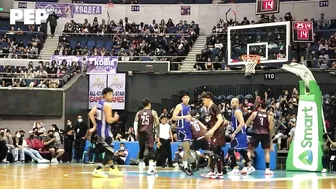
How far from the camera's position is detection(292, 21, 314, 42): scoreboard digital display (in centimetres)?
2903

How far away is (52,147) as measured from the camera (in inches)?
983

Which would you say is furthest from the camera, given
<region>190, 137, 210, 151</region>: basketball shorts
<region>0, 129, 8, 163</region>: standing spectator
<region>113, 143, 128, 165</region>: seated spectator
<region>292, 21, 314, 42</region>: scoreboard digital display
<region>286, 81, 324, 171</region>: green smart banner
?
<region>292, 21, 314, 42</region>: scoreboard digital display

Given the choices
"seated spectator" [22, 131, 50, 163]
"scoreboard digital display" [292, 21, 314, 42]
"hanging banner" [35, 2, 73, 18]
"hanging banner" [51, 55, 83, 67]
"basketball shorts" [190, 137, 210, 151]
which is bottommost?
"seated spectator" [22, 131, 50, 163]

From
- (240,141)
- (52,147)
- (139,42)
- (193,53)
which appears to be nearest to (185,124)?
(240,141)

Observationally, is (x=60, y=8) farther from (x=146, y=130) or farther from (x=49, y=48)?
(x=146, y=130)

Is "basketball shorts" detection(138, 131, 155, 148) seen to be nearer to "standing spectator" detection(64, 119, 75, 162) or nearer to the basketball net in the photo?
"standing spectator" detection(64, 119, 75, 162)

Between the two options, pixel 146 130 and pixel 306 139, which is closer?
pixel 146 130

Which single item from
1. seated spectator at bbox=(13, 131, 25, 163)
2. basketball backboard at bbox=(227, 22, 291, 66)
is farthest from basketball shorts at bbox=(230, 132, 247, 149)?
seated spectator at bbox=(13, 131, 25, 163)

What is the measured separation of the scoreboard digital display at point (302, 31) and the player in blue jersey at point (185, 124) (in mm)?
13653

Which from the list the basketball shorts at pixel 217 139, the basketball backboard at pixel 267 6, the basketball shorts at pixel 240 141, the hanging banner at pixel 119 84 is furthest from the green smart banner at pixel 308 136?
the hanging banner at pixel 119 84

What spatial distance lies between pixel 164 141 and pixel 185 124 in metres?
2.54

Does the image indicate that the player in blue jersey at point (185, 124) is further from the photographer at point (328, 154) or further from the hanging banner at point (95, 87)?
the hanging banner at point (95, 87)

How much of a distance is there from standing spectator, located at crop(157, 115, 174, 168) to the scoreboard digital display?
39.1ft

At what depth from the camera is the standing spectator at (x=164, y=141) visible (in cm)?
1883
